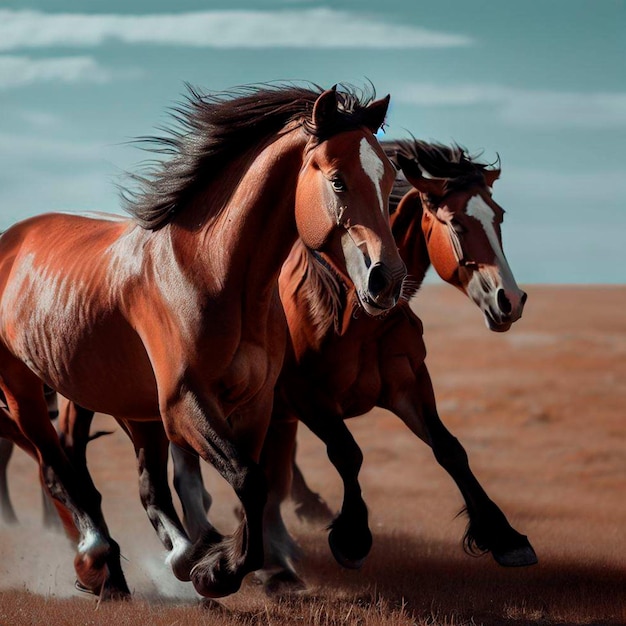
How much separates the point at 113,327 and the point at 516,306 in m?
2.06

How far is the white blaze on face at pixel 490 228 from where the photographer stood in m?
5.77

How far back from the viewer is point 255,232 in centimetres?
496

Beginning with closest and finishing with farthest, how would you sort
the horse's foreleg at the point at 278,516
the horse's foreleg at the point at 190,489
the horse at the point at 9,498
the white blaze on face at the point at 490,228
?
the horse's foreleg at the point at 190,489 → the white blaze on face at the point at 490,228 → the horse's foreleg at the point at 278,516 → the horse at the point at 9,498

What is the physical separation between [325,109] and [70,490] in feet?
9.32

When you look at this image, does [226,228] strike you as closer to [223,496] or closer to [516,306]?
[516,306]

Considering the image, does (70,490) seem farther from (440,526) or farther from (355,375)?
(440,526)

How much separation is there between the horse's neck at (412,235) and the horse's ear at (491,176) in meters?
0.41

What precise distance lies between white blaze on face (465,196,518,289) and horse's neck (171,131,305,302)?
137cm

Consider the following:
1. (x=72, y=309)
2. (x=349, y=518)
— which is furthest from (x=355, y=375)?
(x=72, y=309)

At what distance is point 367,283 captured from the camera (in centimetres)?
438

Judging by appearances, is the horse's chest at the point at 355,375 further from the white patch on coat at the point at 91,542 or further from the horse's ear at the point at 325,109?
the horse's ear at the point at 325,109

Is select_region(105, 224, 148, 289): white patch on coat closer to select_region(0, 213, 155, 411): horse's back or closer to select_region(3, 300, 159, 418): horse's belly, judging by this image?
select_region(0, 213, 155, 411): horse's back

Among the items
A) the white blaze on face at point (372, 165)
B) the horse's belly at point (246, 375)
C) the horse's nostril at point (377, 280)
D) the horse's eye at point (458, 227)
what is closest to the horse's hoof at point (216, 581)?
the horse's belly at point (246, 375)

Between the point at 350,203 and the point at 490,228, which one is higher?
the point at 350,203
